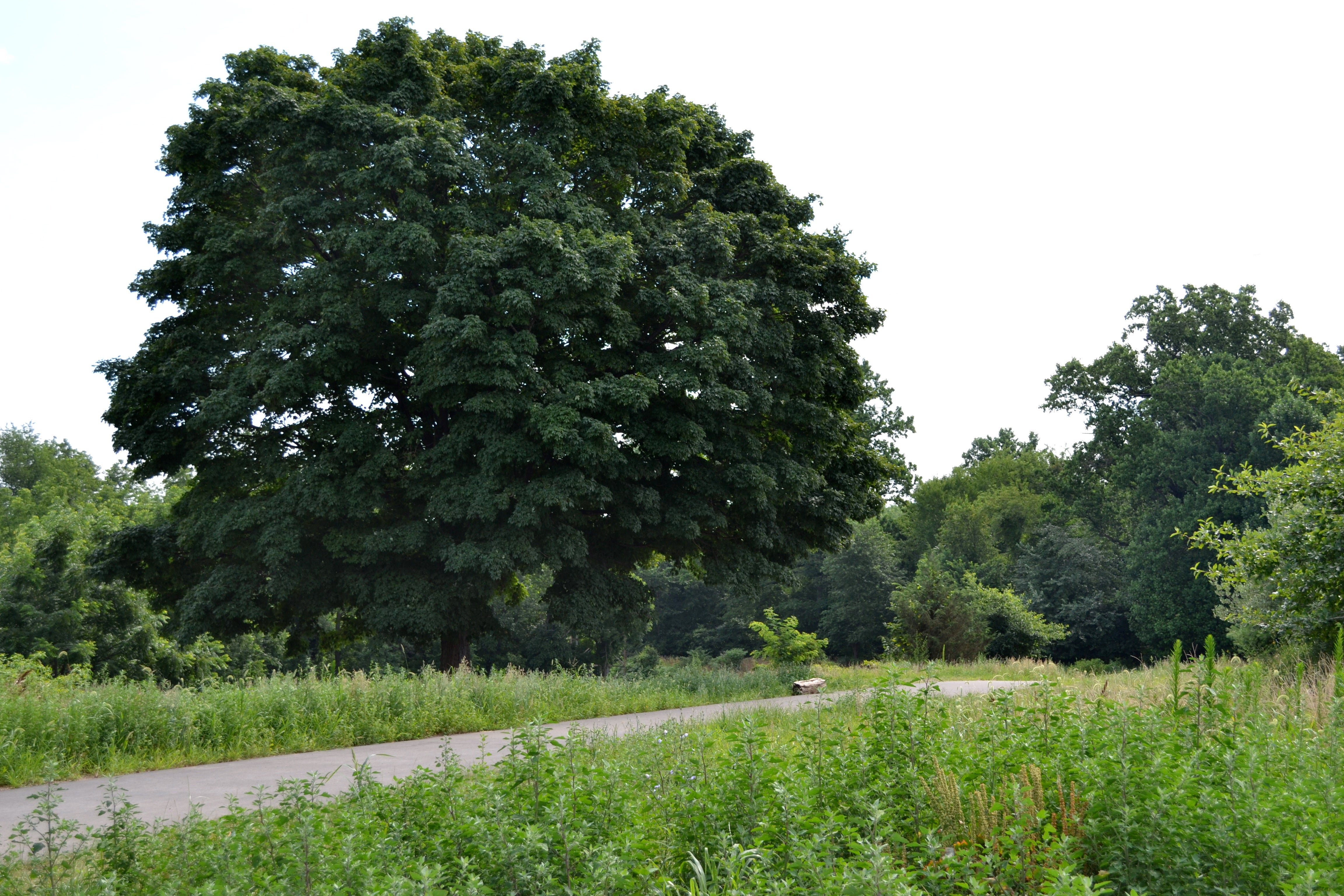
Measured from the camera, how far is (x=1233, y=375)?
4106cm

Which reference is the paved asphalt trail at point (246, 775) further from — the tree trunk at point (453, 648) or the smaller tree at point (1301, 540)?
the tree trunk at point (453, 648)

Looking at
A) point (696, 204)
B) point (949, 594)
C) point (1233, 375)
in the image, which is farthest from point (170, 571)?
point (1233, 375)

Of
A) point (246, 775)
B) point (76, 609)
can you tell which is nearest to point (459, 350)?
point (246, 775)

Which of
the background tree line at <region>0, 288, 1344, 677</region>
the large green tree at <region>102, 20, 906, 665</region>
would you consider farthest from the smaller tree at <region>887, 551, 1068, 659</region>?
the large green tree at <region>102, 20, 906, 665</region>

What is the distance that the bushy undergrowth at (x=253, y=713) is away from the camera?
8180mm

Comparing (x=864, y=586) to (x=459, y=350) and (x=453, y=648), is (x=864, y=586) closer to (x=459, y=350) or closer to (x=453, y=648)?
(x=453, y=648)

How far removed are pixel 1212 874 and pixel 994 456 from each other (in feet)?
248

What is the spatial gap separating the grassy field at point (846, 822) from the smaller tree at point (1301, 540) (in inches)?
271

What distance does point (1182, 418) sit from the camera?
141 feet

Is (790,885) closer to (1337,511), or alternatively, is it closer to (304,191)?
(1337,511)

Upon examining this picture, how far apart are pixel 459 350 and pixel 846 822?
1307 cm

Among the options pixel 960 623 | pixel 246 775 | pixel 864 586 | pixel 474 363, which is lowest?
pixel 960 623

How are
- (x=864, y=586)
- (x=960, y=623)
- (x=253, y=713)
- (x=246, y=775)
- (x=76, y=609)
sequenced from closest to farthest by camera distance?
1. (x=246, y=775)
2. (x=253, y=713)
3. (x=76, y=609)
4. (x=960, y=623)
5. (x=864, y=586)

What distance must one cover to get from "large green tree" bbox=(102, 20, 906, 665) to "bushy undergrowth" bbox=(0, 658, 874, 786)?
379 cm
